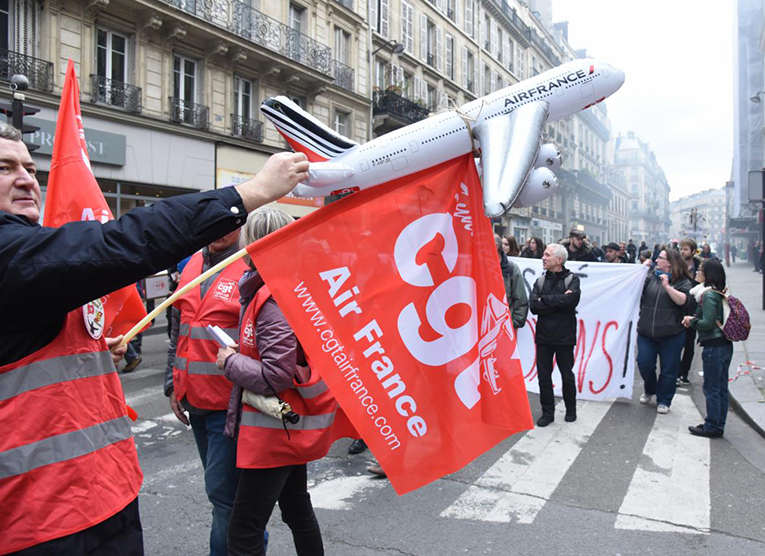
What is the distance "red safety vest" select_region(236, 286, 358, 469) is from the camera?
241cm

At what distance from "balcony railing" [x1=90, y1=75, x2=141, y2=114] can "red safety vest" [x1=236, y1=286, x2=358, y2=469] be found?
1443 centimetres

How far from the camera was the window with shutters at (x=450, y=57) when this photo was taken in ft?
101

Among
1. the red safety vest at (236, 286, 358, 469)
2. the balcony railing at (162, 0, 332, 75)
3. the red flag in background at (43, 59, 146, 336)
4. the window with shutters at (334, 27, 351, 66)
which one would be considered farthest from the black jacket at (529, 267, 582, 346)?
the window with shutters at (334, 27, 351, 66)

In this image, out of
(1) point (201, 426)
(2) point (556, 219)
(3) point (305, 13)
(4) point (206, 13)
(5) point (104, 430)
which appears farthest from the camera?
(2) point (556, 219)

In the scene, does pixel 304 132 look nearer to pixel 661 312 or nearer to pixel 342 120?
pixel 661 312

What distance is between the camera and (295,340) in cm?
242

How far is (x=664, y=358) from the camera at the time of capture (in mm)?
6414

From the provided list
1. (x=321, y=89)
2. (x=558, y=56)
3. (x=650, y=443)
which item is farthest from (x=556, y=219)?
(x=650, y=443)

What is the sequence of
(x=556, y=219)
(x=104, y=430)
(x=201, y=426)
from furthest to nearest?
(x=556, y=219), (x=201, y=426), (x=104, y=430)

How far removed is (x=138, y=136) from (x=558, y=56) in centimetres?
4652

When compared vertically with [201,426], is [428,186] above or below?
above

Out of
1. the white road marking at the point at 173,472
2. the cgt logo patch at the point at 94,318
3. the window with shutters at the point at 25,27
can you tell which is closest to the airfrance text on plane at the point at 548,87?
the cgt logo patch at the point at 94,318

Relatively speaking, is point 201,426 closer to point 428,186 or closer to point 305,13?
point 428,186

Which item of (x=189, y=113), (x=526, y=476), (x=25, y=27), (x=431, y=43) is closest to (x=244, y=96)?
(x=189, y=113)
